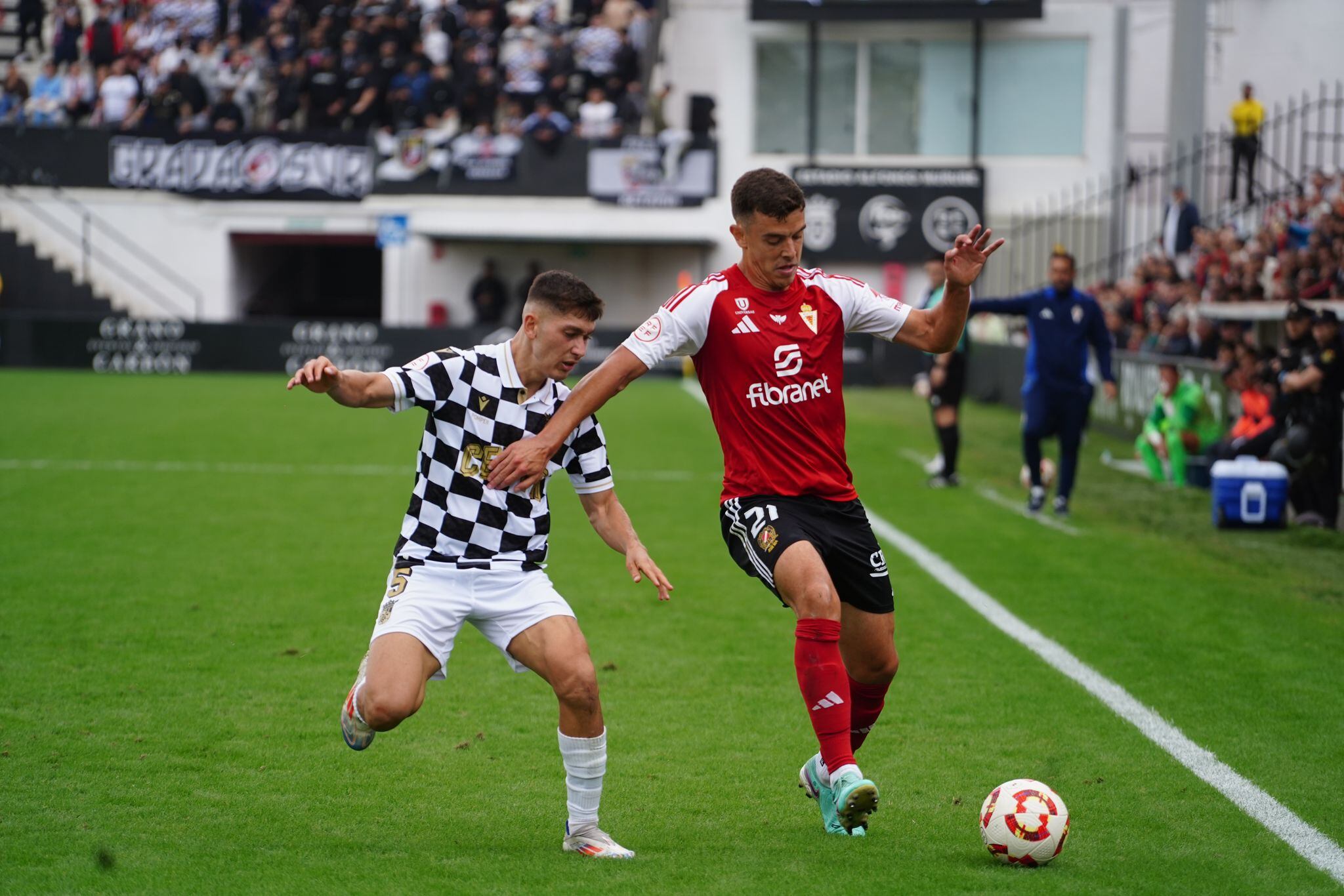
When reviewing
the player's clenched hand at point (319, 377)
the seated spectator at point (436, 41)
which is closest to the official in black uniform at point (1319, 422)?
the player's clenched hand at point (319, 377)

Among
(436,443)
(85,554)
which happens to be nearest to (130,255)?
(85,554)

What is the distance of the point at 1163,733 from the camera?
258 inches

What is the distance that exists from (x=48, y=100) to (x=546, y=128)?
11303 mm

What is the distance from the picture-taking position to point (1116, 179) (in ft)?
102

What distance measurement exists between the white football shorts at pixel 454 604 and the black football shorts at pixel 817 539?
69 cm

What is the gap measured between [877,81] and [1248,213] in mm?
10653

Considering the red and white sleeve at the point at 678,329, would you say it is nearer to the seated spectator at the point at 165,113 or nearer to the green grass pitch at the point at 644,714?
the green grass pitch at the point at 644,714

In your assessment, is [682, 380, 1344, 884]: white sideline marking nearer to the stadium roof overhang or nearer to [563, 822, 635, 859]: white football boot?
[563, 822, 635, 859]: white football boot

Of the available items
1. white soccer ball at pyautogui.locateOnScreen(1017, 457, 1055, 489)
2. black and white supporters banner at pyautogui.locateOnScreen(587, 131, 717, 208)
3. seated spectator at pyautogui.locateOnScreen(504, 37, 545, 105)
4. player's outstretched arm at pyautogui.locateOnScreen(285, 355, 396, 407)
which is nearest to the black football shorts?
player's outstretched arm at pyautogui.locateOnScreen(285, 355, 396, 407)

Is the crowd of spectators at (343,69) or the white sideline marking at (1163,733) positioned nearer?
the white sideline marking at (1163,733)

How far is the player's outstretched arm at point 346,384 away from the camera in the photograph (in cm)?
471

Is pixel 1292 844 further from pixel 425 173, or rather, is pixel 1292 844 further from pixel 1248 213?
pixel 425 173

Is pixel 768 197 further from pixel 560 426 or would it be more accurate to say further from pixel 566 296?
pixel 560 426

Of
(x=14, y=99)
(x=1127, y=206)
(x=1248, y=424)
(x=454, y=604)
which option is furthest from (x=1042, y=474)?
(x=14, y=99)
